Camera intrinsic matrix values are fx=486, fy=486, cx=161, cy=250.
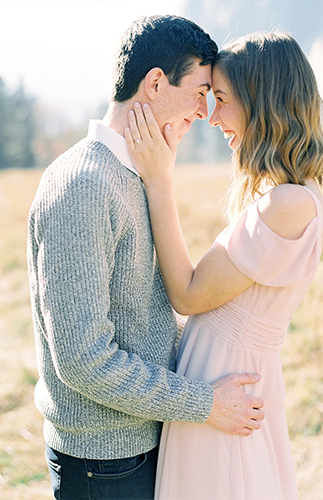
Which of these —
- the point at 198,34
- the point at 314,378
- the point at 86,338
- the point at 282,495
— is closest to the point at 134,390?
the point at 86,338

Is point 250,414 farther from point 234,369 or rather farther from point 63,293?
point 63,293

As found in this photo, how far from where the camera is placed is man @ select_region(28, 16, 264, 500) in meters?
1.12

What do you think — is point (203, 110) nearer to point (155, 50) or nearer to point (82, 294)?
point (155, 50)

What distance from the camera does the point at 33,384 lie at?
12.5 ft

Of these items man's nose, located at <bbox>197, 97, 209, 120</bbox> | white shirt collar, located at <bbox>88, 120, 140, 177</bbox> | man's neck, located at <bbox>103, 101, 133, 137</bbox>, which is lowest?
white shirt collar, located at <bbox>88, 120, 140, 177</bbox>

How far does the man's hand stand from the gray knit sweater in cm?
5

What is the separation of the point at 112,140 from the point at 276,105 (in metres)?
0.50

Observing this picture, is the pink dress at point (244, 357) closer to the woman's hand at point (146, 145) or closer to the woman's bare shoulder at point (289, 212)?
the woman's bare shoulder at point (289, 212)

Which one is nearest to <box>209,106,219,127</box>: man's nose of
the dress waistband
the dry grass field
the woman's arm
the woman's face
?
the woman's face

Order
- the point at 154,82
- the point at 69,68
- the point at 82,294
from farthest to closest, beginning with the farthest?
the point at 69,68 → the point at 154,82 → the point at 82,294

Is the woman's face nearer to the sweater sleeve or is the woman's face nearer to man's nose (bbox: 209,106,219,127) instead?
man's nose (bbox: 209,106,219,127)

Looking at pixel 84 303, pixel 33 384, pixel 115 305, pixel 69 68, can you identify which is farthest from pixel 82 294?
pixel 69 68

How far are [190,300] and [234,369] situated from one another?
0.25 m

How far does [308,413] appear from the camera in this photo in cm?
341
